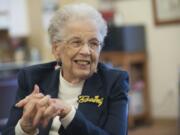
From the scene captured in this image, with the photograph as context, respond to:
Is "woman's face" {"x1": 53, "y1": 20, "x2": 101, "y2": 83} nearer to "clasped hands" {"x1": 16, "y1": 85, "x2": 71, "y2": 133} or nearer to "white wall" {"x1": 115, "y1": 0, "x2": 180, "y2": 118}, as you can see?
"clasped hands" {"x1": 16, "y1": 85, "x2": 71, "y2": 133}

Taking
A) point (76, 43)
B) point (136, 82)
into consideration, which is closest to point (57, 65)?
point (76, 43)

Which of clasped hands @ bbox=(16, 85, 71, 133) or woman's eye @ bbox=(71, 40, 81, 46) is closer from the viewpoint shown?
clasped hands @ bbox=(16, 85, 71, 133)

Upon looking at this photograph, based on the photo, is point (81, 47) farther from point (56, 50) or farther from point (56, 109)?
point (56, 109)

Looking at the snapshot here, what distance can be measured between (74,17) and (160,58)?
378 centimetres

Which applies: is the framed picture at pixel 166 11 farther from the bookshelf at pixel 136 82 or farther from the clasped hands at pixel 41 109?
the clasped hands at pixel 41 109

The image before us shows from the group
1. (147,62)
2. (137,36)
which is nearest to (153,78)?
(147,62)

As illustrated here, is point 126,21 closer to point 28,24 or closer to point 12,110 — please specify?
point 28,24

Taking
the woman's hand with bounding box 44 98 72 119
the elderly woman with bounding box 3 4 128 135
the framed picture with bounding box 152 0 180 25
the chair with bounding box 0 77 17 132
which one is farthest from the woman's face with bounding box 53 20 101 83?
the framed picture with bounding box 152 0 180 25

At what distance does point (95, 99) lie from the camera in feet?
5.11

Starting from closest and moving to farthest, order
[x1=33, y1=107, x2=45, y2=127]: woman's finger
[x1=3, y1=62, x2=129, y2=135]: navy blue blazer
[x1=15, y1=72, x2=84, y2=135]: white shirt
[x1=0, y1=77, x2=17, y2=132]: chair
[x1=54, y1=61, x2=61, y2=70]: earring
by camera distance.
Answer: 1. [x1=33, y1=107, x2=45, y2=127]: woman's finger
2. [x1=3, y1=62, x2=129, y2=135]: navy blue blazer
3. [x1=15, y1=72, x2=84, y2=135]: white shirt
4. [x1=54, y1=61, x2=61, y2=70]: earring
5. [x1=0, y1=77, x2=17, y2=132]: chair

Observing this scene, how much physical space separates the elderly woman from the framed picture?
11.6 feet

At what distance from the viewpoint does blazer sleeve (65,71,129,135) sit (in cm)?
138

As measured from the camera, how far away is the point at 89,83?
1.61 metres

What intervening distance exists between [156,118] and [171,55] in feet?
2.66
